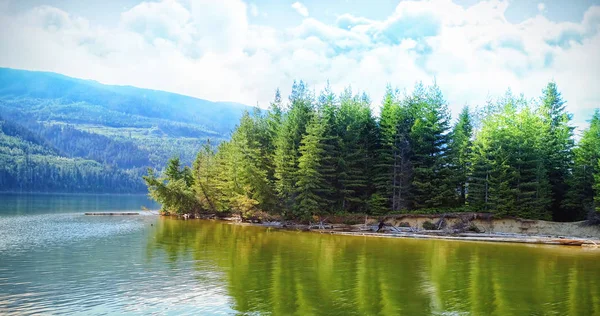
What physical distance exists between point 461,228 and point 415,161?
10.7m

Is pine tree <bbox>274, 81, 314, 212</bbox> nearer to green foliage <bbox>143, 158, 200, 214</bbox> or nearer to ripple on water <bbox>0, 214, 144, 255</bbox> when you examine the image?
green foliage <bbox>143, 158, 200, 214</bbox>

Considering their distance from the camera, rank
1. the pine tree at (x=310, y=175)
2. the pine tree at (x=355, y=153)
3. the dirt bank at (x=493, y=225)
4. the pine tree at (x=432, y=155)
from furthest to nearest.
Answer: the pine tree at (x=355, y=153), the pine tree at (x=432, y=155), the pine tree at (x=310, y=175), the dirt bank at (x=493, y=225)

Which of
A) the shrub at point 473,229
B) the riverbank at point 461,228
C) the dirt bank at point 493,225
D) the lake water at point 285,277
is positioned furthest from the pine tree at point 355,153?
the lake water at point 285,277

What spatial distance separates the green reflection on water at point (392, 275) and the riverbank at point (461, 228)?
4.39m

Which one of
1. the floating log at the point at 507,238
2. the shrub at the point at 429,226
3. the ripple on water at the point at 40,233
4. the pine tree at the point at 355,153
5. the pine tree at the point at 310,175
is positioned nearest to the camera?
the ripple on water at the point at 40,233

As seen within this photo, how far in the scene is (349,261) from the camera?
30.3 m

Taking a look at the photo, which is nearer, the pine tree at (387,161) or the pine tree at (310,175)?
the pine tree at (310,175)

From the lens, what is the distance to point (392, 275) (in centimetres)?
2547

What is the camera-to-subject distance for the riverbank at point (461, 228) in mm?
45500

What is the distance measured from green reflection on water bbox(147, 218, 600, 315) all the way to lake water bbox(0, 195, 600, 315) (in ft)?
0.21

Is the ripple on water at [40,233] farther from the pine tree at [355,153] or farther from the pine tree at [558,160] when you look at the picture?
the pine tree at [558,160]

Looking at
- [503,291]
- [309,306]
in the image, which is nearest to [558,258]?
[503,291]

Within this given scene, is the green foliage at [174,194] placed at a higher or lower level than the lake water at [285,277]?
higher

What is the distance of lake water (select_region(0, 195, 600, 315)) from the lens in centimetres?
1827
